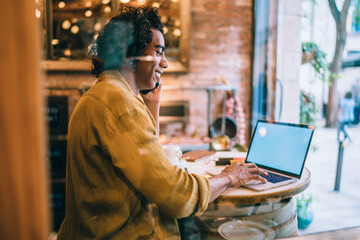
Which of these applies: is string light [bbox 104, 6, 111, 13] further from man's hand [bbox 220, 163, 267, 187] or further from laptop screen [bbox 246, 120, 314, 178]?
man's hand [bbox 220, 163, 267, 187]

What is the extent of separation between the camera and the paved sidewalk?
228 cm

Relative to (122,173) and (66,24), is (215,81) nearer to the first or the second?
(66,24)

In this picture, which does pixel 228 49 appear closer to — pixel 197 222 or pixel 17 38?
pixel 197 222

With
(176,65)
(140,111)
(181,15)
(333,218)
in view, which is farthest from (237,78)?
(140,111)

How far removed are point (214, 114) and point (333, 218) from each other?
1595mm

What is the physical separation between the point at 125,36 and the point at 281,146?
A: 2.66ft

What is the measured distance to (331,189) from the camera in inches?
129

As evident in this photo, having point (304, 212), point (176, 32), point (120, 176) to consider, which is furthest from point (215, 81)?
point (120, 176)

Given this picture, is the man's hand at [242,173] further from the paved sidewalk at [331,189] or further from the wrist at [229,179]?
the paved sidewalk at [331,189]

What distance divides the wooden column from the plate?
0.86 meters

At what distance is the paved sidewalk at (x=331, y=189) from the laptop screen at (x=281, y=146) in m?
0.39

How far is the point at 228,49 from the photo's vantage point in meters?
3.29

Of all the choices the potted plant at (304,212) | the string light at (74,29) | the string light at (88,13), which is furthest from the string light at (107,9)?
the potted plant at (304,212)

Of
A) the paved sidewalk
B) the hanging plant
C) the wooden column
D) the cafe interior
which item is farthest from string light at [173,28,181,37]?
the wooden column
